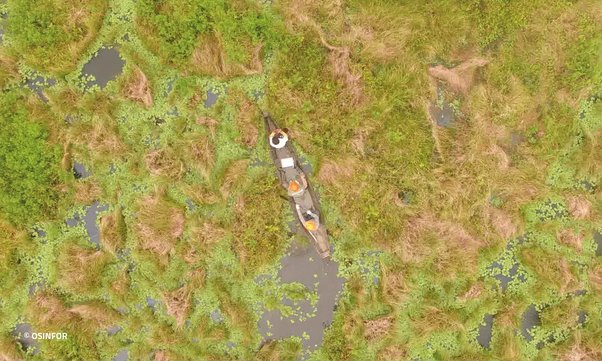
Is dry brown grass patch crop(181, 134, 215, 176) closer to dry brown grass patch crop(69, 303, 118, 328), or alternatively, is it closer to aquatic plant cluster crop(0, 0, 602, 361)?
aquatic plant cluster crop(0, 0, 602, 361)

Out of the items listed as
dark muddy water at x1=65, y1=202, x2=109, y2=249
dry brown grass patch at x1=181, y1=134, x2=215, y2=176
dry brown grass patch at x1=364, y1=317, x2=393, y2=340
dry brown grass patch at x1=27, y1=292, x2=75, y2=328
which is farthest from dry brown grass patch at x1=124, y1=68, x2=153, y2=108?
dry brown grass patch at x1=364, y1=317, x2=393, y2=340

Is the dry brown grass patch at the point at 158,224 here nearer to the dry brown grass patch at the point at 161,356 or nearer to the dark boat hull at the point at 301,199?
the dry brown grass patch at the point at 161,356

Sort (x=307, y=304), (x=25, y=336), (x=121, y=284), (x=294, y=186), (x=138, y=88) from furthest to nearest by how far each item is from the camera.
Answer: (x=307, y=304) < (x=25, y=336) < (x=121, y=284) < (x=138, y=88) < (x=294, y=186)

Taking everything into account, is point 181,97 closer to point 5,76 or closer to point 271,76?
point 271,76

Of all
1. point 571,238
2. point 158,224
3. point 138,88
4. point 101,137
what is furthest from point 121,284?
point 571,238

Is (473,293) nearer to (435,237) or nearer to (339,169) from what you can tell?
(435,237)

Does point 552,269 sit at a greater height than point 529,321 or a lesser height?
greater

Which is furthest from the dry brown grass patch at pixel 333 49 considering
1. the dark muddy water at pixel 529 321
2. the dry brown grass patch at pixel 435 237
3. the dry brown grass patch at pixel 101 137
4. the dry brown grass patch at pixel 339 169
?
the dark muddy water at pixel 529 321
